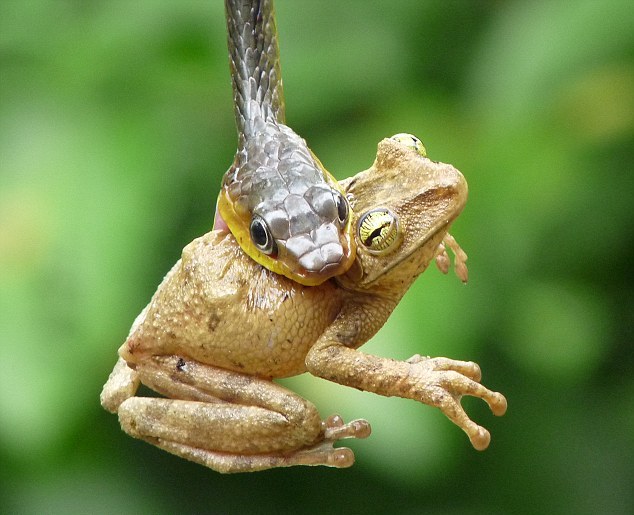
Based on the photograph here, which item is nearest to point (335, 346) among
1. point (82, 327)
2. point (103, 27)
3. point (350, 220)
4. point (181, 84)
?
point (350, 220)

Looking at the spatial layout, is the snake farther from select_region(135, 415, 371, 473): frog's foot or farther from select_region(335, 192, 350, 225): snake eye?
select_region(135, 415, 371, 473): frog's foot

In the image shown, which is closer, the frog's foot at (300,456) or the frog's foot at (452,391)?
the frog's foot at (452,391)

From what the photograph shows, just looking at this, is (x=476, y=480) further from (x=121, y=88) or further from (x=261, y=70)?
(x=261, y=70)

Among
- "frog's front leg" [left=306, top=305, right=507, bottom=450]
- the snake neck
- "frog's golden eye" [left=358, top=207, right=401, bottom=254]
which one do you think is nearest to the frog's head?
"frog's golden eye" [left=358, top=207, right=401, bottom=254]

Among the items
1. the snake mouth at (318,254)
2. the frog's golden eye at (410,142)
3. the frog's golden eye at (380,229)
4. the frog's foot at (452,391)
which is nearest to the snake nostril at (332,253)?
the snake mouth at (318,254)

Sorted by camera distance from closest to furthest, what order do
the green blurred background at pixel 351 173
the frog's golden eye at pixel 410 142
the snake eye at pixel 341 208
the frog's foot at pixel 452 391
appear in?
the frog's foot at pixel 452 391 < the snake eye at pixel 341 208 < the frog's golden eye at pixel 410 142 < the green blurred background at pixel 351 173

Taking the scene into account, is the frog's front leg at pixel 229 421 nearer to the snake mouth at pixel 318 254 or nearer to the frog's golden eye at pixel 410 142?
the snake mouth at pixel 318 254
